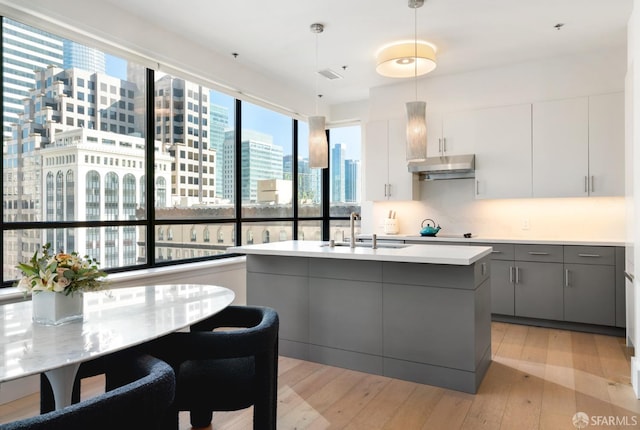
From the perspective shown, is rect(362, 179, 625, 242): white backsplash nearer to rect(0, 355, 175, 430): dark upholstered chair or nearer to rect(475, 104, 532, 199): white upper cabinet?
rect(475, 104, 532, 199): white upper cabinet

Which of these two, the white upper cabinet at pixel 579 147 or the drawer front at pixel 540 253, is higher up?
the white upper cabinet at pixel 579 147

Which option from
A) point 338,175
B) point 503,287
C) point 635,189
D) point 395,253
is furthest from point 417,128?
point 338,175

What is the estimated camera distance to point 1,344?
140 centimetres

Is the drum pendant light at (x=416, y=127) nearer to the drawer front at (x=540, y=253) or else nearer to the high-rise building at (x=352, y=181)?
the drawer front at (x=540, y=253)

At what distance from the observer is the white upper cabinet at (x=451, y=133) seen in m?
4.71

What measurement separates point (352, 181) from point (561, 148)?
9.02 feet

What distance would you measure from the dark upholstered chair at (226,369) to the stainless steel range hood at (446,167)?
132 inches

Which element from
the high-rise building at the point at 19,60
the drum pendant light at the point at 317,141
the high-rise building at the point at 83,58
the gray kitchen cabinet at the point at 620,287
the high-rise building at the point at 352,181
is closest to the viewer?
the high-rise building at the point at 19,60

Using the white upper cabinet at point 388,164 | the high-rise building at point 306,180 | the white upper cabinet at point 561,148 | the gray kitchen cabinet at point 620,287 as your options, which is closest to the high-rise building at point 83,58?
the high-rise building at point 306,180

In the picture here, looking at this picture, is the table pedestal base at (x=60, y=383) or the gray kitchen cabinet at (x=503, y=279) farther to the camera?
the gray kitchen cabinet at (x=503, y=279)

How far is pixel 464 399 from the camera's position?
257 cm

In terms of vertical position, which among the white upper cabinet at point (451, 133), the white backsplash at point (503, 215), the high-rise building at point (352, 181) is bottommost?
the white backsplash at point (503, 215)

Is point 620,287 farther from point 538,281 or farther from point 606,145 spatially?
point 606,145

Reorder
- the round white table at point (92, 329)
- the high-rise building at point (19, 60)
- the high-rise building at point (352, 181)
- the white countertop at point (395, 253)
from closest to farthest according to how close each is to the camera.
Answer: the round white table at point (92, 329) < the white countertop at point (395, 253) < the high-rise building at point (19, 60) < the high-rise building at point (352, 181)
